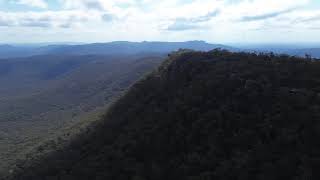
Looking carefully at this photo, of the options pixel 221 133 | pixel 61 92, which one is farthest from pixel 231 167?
pixel 61 92

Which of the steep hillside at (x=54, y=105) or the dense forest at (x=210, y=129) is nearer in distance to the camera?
the dense forest at (x=210, y=129)

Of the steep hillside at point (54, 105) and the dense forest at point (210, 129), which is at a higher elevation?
the dense forest at point (210, 129)

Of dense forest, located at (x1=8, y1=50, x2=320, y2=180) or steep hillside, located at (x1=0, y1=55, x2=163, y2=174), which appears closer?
dense forest, located at (x1=8, y1=50, x2=320, y2=180)

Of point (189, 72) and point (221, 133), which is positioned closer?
point (221, 133)

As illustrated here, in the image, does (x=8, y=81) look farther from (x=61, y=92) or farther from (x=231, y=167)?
(x=231, y=167)

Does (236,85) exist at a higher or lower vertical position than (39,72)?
higher

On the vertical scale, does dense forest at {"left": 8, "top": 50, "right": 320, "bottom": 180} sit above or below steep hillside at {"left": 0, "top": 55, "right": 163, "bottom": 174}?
above

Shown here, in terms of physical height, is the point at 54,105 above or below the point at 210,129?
A: below

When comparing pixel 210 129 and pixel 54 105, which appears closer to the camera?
pixel 210 129
